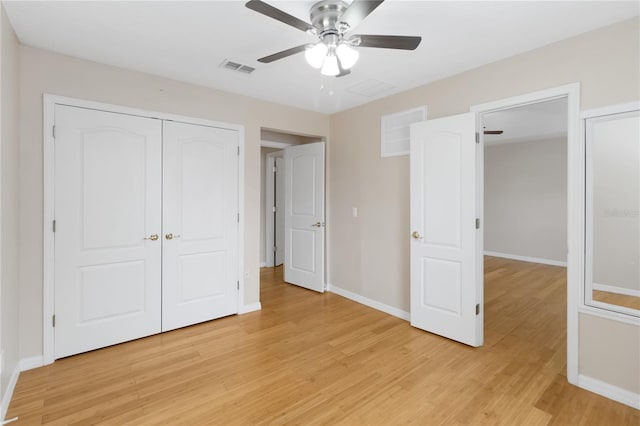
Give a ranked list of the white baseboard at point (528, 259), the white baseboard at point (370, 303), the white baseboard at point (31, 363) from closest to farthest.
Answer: the white baseboard at point (31, 363)
the white baseboard at point (370, 303)
the white baseboard at point (528, 259)

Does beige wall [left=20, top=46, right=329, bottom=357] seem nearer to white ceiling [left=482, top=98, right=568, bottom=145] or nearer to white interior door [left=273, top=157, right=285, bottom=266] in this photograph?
white interior door [left=273, top=157, right=285, bottom=266]

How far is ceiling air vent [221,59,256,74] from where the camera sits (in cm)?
281

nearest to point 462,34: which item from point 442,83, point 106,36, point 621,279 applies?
point 442,83

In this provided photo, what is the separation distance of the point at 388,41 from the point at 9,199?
2765mm

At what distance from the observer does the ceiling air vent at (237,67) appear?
9.21 ft

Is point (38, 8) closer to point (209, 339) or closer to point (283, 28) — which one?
point (283, 28)

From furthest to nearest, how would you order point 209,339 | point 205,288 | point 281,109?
point 281,109, point 205,288, point 209,339

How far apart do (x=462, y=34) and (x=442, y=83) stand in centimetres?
87

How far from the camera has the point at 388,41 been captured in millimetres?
1799

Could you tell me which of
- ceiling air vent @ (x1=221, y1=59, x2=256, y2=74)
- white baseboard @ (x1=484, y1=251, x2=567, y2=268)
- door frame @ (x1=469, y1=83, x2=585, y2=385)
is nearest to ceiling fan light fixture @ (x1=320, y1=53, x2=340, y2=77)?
ceiling air vent @ (x1=221, y1=59, x2=256, y2=74)

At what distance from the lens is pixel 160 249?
3.15 m

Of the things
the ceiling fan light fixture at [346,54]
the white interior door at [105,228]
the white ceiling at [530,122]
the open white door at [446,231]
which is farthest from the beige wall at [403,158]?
the white interior door at [105,228]

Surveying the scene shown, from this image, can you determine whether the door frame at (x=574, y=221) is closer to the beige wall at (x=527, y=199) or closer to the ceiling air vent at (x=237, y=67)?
the ceiling air vent at (x=237, y=67)

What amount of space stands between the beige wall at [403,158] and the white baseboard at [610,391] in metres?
0.04
